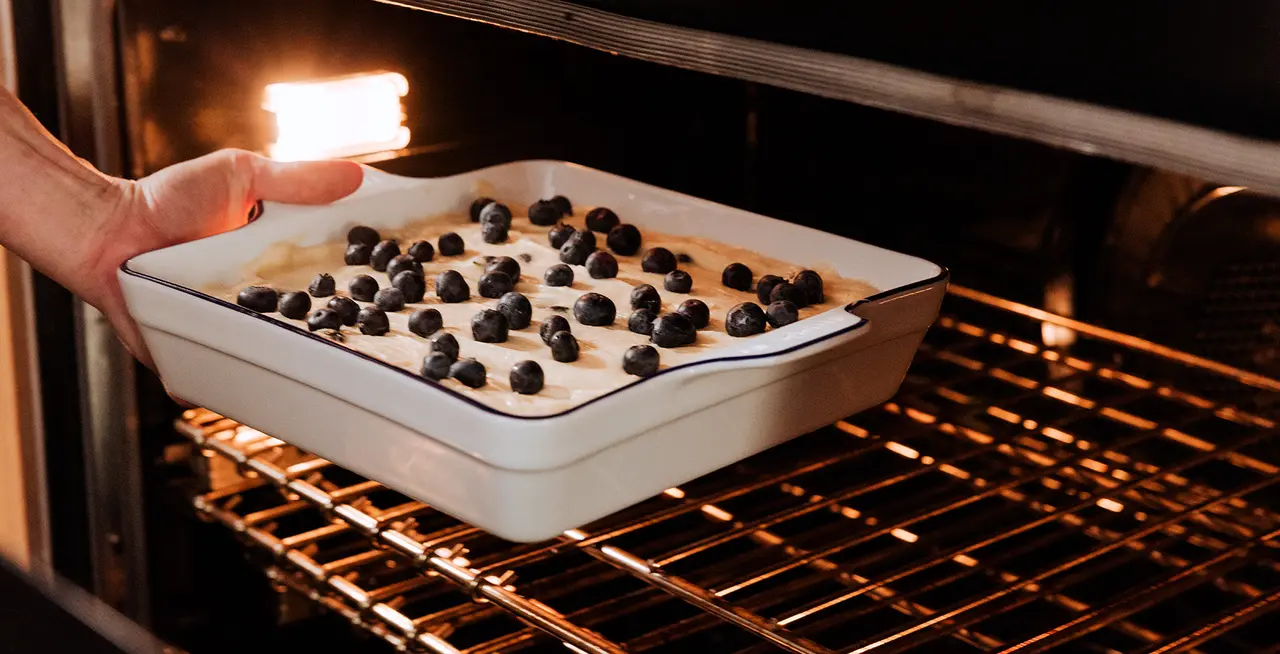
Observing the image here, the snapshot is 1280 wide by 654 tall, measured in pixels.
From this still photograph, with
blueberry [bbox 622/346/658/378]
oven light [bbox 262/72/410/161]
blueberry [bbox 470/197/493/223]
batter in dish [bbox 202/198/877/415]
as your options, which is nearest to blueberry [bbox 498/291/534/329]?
batter in dish [bbox 202/198/877/415]

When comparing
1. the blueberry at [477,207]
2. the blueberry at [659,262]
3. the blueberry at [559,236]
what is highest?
the blueberry at [477,207]

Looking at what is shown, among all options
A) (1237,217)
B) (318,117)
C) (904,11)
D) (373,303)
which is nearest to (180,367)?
(373,303)

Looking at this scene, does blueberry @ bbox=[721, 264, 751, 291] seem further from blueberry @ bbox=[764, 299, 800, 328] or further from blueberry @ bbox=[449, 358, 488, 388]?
blueberry @ bbox=[449, 358, 488, 388]

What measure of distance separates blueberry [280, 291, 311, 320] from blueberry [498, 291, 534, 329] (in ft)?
0.38

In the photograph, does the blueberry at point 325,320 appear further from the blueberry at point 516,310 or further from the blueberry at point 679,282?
the blueberry at point 679,282

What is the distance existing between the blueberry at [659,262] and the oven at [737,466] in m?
0.19

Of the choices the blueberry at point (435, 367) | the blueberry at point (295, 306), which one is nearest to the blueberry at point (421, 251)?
the blueberry at point (295, 306)

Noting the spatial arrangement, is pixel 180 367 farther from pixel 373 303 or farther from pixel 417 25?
pixel 417 25

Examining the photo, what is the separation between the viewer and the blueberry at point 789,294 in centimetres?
78

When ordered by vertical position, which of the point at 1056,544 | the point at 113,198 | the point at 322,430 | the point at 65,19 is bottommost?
the point at 1056,544

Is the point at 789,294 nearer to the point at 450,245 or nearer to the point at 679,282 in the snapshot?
the point at 679,282

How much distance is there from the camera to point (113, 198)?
3.02ft

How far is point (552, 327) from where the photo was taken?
72 centimetres

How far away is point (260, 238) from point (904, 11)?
509mm
